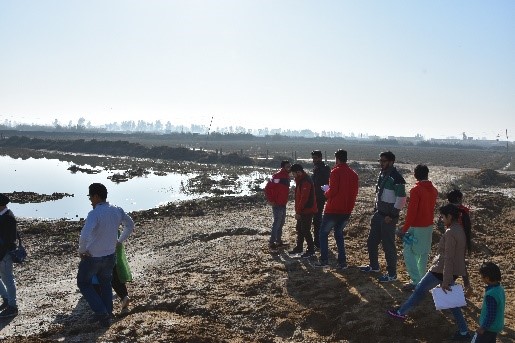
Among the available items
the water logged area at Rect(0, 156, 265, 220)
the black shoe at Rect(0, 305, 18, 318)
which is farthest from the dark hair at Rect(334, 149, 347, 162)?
the water logged area at Rect(0, 156, 265, 220)

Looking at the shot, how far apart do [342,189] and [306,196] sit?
3.49ft

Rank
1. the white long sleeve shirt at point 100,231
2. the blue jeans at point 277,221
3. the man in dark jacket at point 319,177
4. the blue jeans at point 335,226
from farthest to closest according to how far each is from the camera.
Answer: the blue jeans at point 277,221
the man in dark jacket at point 319,177
the blue jeans at point 335,226
the white long sleeve shirt at point 100,231

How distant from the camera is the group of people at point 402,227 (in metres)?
4.74

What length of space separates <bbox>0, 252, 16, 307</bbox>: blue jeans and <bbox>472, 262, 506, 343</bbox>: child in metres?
6.10

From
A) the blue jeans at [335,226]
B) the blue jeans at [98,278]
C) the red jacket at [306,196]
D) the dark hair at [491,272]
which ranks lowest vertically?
the blue jeans at [98,278]

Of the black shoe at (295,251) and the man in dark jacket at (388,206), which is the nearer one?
the man in dark jacket at (388,206)

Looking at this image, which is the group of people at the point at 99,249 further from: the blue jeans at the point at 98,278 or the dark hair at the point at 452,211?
the dark hair at the point at 452,211

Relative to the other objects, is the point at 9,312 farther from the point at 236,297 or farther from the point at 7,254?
the point at 236,297

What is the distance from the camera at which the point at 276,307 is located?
6.09m

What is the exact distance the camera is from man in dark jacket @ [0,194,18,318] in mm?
6152

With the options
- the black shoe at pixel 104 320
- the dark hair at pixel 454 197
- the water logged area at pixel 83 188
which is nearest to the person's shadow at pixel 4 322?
the black shoe at pixel 104 320

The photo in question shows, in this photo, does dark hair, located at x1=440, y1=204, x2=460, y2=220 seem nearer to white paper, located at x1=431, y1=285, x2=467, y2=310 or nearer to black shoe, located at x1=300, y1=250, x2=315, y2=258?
white paper, located at x1=431, y1=285, x2=467, y2=310

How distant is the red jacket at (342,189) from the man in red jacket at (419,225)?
1176mm

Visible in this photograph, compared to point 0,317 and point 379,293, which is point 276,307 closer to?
point 379,293
